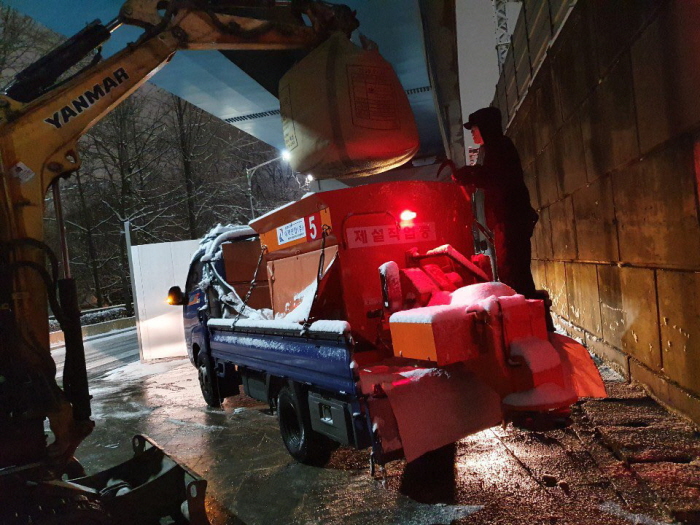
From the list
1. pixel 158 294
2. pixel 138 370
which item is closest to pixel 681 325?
pixel 138 370

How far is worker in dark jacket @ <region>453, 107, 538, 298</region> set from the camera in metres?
4.98

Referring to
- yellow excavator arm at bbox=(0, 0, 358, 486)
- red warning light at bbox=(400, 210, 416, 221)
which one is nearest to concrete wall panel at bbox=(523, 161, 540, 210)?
red warning light at bbox=(400, 210, 416, 221)

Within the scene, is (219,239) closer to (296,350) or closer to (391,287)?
(296,350)

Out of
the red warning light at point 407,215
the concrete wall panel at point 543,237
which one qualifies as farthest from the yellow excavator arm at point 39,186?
the concrete wall panel at point 543,237

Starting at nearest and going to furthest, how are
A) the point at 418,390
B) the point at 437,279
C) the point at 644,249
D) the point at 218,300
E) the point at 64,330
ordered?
the point at 64,330 < the point at 418,390 < the point at 437,279 < the point at 644,249 < the point at 218,300

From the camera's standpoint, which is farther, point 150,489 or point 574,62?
point 574,62

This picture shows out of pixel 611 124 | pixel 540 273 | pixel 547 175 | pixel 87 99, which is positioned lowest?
pixel 540 273

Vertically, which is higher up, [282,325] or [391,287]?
[391,287]

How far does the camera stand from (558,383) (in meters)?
3.82

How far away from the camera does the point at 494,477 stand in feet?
13.1

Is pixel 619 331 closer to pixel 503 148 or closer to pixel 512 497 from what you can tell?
pixel 503 148

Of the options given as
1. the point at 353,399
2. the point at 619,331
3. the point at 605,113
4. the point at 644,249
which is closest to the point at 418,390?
the point at 353,399

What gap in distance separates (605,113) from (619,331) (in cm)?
246

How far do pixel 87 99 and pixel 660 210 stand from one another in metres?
4.82
